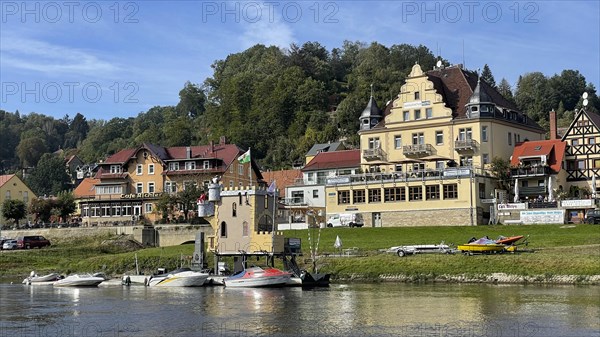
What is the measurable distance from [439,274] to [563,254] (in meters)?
8.22

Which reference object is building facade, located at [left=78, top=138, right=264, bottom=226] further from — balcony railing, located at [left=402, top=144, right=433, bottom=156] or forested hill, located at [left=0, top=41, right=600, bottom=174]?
forested hill, located at [left=0, top=41, right=600, bottom=174]

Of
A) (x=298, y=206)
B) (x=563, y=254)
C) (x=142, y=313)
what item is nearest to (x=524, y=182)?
(x=298, y=206)

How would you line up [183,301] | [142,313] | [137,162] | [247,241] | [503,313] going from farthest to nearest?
[137,162] < [247,241] < [183,301] < [142,313] < [503,313]

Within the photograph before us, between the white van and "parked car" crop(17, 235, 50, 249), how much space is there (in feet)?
104

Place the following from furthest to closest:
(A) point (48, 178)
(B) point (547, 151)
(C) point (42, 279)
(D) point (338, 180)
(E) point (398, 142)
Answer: (A) point (48, 178) < (E) point (398, 142) < (D) point (338, 180) < (B) point (547, 151) < (C) point (42, 279)

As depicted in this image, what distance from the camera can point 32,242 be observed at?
90688mm

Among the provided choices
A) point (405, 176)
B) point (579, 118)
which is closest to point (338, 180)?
point (405, 176)

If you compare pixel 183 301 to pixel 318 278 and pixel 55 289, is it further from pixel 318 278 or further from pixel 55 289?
pixel 55 289

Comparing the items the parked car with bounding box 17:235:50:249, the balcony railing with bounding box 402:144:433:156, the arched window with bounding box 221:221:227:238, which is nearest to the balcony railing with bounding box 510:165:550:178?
the balcony railing with bounding box 402:144:433:156

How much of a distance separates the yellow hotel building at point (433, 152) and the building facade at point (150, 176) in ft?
69.4

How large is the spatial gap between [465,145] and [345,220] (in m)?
14.8

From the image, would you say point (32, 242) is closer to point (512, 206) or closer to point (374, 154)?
point (374, 154)

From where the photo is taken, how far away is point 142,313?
43719 mm

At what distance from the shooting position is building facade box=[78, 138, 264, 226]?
355ft
